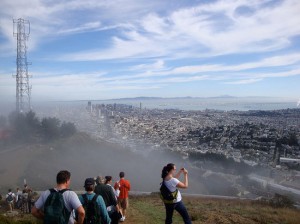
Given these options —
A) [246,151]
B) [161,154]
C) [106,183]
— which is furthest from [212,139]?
[106,183]

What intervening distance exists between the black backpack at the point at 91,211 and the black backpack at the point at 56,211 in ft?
A: 1.65

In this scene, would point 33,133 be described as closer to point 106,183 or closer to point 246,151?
point 246,151

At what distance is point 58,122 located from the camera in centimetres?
4725

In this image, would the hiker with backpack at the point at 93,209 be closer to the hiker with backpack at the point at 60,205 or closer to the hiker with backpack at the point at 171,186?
the hiker with backpack at the point at 60,205

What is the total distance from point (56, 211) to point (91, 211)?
0.62 metres

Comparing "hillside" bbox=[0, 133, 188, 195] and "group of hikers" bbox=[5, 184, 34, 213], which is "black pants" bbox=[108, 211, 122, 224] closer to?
"group of hikers" bbox=[5, 184, 34, 213]

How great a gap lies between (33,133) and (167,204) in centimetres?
4156

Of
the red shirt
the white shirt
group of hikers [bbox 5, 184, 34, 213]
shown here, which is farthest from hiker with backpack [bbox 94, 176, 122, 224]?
group of hikers [bbox 5, 184, 34, 213]

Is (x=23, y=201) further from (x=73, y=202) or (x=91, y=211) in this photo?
(x=73, y=202)

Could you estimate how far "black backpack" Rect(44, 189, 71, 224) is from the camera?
3.65m

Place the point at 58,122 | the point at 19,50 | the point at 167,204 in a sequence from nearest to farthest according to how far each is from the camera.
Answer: the point at 167,204 → the point at 19,50 → the point at 58,122

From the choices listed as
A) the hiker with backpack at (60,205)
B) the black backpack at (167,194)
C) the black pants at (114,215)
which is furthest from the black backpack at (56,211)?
the black backpack at (167,194)

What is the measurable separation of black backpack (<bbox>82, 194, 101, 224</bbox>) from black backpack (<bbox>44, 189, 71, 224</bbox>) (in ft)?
A: 1.65

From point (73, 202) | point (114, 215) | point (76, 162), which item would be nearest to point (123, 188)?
point (114, 215)
